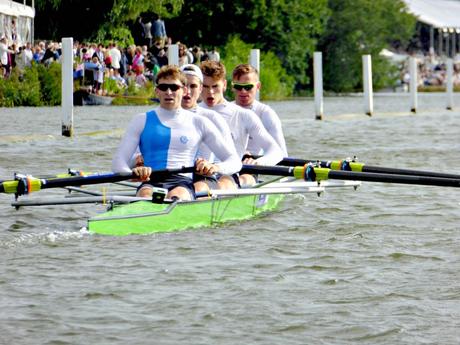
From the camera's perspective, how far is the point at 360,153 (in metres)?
20.8

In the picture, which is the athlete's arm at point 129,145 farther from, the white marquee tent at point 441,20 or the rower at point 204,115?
the white marquee tent at point 441,20

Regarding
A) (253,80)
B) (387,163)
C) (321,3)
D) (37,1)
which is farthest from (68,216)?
(321,3)

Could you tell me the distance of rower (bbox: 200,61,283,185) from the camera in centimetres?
1349

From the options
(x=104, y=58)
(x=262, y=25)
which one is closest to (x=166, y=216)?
(x=104, y=58)

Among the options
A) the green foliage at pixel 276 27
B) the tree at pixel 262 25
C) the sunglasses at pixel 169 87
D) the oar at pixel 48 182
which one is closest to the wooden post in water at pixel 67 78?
the sunglasses at pixel 169 87

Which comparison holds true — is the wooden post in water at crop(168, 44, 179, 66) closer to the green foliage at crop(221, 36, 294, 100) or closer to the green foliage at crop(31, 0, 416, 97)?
the green foliage at crop(31, 0, 416, 97)

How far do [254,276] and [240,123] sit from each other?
4.36 metres

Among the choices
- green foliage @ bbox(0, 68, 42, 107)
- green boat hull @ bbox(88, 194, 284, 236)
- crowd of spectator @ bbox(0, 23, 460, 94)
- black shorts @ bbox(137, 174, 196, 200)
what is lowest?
green boat hull @ bbox(88, 194, 284, 236)

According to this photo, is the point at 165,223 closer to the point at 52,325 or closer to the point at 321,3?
the point at 52,325

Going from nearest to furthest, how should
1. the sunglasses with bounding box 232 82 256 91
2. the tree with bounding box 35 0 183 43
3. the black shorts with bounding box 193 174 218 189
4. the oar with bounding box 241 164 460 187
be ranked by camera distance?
the oar with bounding box 241 164 460 187
the black shorts with bounding box 193 174 218 189
the sunglasses with bounding box 232 82 256 91
the tree with bounding box 35 0 183 43

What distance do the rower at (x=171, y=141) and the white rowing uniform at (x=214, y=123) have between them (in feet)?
0.87

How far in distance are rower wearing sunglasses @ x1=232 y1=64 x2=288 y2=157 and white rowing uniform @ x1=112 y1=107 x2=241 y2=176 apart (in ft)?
6.05

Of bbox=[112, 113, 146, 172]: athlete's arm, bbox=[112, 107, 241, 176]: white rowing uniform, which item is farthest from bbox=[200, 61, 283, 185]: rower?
bbox=[112, 113, 146, 172]: athlete's arm

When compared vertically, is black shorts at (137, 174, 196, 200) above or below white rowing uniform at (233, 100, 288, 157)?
below
